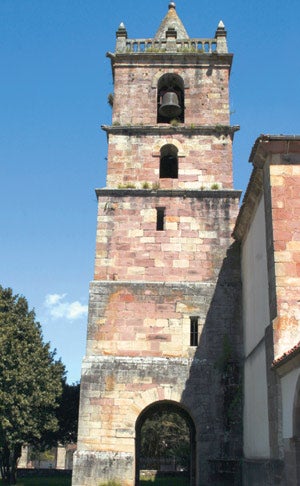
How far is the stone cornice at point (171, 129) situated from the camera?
15.5 m

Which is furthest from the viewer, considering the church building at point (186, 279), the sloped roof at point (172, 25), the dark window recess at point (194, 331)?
the sloped roof at point (172, 25)

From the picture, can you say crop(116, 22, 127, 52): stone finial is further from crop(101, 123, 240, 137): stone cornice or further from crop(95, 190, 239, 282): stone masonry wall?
crop(95, 190, 239, 282): stone masonry wall

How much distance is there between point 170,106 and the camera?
1562 cm

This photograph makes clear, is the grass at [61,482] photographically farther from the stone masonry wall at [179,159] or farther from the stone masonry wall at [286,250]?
the stone masonry wall at [286,250]

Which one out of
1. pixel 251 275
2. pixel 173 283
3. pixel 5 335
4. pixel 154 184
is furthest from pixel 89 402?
pixel 5 335

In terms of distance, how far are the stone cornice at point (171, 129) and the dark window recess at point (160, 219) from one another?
2.56 metres

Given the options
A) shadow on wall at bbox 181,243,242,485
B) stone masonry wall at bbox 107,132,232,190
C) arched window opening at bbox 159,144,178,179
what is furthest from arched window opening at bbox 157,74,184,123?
shadow on wall at bbox 181,243,242,485

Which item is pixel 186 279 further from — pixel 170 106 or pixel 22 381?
pixel 22 381

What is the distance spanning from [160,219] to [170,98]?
383 centimetres

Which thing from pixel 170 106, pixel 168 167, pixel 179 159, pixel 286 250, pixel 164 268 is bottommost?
pixel 286 250

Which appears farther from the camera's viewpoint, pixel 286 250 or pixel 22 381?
pixel 22 381

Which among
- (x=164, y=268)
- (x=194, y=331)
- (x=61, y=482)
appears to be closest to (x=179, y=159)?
(x=164, y=268)

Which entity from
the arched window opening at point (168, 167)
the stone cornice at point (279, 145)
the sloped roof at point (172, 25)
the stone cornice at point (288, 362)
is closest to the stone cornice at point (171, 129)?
the arched window opening at point (168, 167)

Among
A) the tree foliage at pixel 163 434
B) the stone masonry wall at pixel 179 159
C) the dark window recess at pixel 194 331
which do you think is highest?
the stone masonry wall at pixel 179 159
